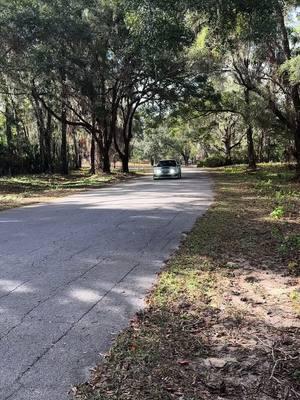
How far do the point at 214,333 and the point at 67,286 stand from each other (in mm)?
2199

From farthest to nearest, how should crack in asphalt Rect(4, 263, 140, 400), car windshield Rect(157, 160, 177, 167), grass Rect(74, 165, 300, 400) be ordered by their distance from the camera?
car windshield Rect(157, 160, 177, 167) → crack in asphalt Rect(4, 263, 140, 400) → grass Rect(74, 165, 300, 400)

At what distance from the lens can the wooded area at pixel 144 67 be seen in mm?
8695

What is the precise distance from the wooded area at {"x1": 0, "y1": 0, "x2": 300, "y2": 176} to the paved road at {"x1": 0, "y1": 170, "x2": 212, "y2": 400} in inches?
151

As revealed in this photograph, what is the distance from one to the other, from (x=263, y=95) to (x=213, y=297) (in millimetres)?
22331

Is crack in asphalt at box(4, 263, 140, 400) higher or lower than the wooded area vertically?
lower

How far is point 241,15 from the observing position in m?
8.30

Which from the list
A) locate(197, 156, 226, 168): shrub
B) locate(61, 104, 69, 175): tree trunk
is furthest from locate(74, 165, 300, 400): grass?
locate(197, 156, 226, 168): shrub

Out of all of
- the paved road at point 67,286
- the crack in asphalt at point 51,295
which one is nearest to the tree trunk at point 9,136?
the paved road at point 67,286

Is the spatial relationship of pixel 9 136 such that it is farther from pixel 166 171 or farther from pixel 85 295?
pixel 85 295

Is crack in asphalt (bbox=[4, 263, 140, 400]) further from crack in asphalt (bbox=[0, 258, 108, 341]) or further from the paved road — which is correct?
crack in asphalt (bbox=[0, 258, 108, 341])

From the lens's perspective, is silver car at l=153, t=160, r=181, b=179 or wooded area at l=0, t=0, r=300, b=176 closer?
wooded area at l=0, t=0, r=300, b=176

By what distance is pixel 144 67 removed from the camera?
31984mm

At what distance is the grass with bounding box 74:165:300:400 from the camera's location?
11.9ft

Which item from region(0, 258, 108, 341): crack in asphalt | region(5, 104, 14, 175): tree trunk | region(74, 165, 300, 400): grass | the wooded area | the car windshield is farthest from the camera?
region(5, 104, 14, 175): tree trunk
